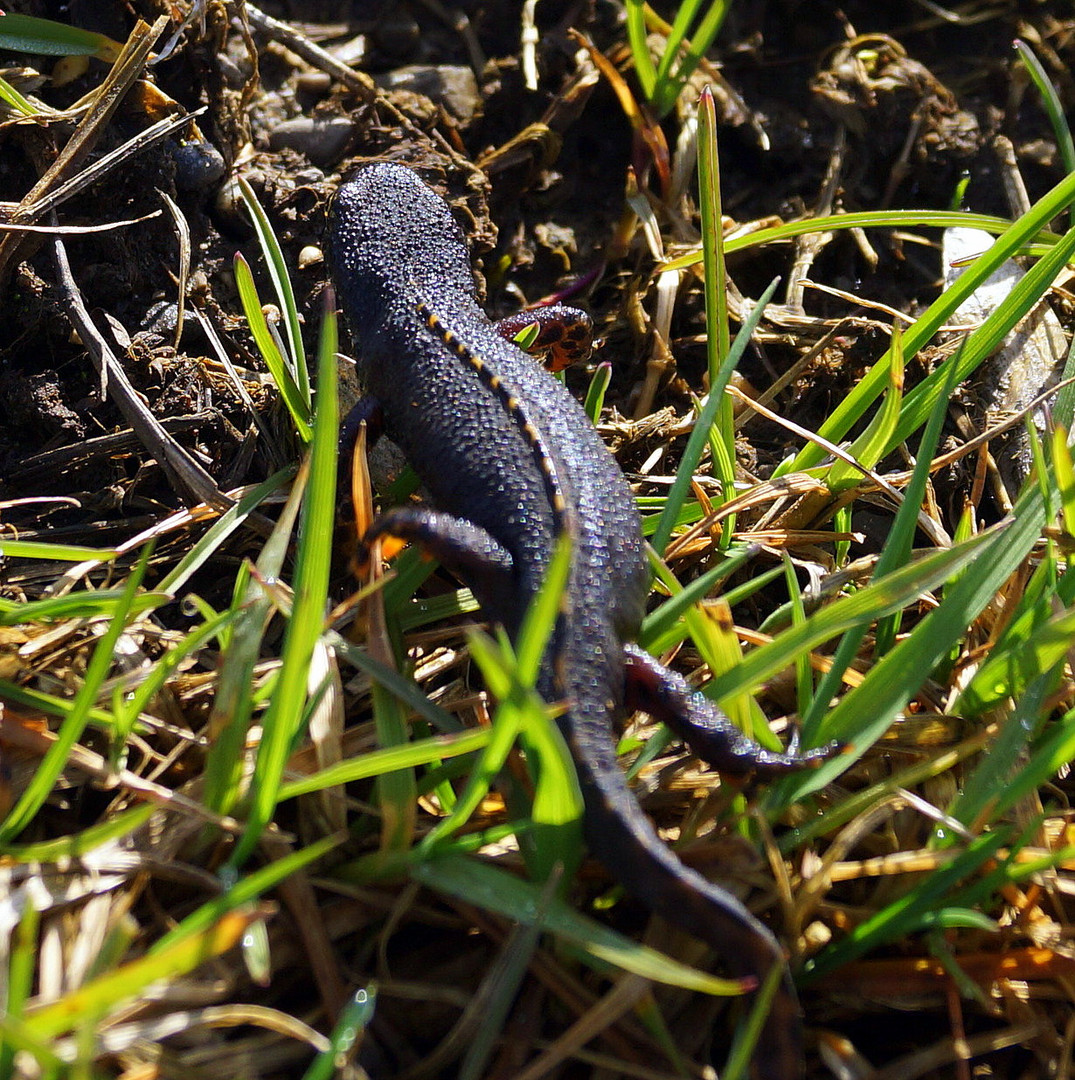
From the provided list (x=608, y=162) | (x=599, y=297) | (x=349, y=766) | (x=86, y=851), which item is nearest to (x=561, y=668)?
(x=349, y=766)

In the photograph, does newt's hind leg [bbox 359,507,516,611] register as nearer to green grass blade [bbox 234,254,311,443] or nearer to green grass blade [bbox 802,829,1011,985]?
green grass blade [bbox 234,254,311,443]

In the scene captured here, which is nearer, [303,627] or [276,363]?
[303,627]

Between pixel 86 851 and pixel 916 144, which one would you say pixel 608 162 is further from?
pixel 86 851

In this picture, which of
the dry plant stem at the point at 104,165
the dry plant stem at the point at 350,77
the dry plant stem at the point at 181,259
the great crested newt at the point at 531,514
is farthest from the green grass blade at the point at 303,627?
the dry plant stem at the point at 350,77

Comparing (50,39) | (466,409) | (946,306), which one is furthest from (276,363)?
(946,306)

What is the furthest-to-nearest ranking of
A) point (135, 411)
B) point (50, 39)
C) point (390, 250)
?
point (390, 250) → point (50, 39) → point (135, 411)

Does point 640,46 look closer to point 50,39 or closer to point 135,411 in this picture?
point 50,39

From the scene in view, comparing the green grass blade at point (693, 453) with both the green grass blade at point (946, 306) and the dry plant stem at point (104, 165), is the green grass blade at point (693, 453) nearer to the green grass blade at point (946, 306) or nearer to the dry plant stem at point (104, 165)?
the green grass blade at point (946, 306)
